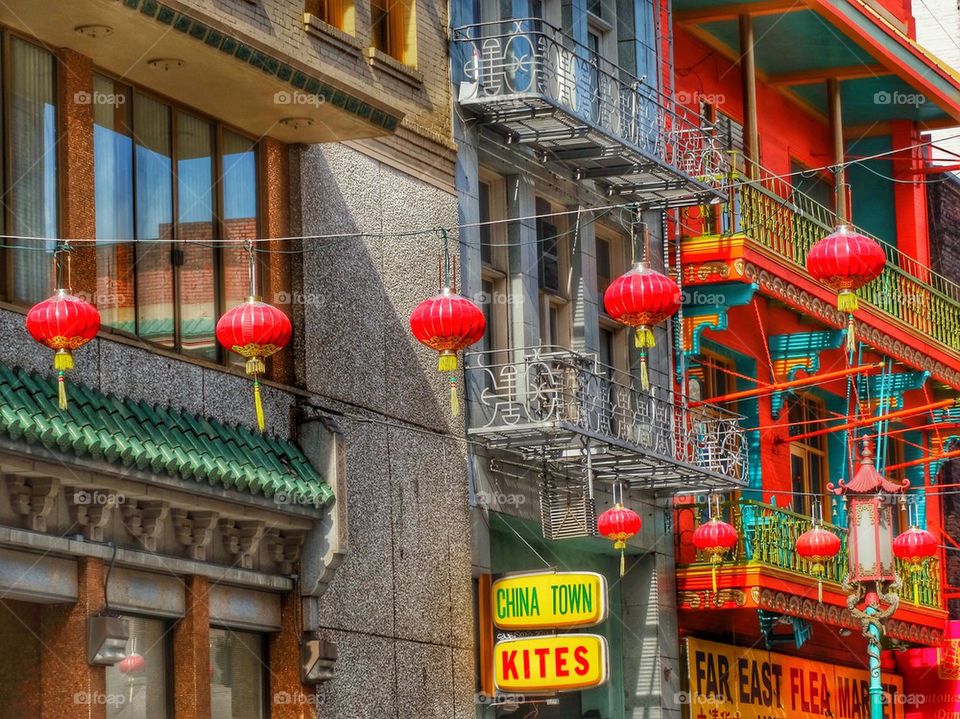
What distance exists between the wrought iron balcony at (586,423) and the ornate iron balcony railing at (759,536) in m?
0.99

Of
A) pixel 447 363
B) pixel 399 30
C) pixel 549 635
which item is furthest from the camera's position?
pixel 399 30

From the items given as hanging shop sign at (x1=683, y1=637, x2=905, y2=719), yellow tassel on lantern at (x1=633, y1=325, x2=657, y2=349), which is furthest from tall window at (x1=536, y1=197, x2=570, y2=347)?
yellow tassel on lantern at (x1=633, y1=325, x2=657, y2=349)

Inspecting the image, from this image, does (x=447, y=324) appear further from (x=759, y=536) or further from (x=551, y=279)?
(x=759, y=536)

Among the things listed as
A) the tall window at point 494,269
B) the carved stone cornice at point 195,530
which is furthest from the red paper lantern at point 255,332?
the tall window at point 494,269

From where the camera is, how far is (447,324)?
23047mm

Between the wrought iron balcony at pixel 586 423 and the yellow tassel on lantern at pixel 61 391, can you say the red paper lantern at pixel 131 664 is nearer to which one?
the yellow tassel on lantern at pixel 61 391

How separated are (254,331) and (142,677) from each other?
3.47m

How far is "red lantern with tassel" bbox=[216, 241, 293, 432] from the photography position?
2125cm

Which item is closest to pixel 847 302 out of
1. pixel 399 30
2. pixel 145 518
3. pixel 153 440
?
pixel 399 30

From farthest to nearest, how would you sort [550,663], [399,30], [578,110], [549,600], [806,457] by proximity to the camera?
[806,457] → [578,110] → [399,30] → [549,600] → [550,663]

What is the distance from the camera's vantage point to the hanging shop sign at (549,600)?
26.4 meters

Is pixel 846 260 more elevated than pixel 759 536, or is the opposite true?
pixel 846 260

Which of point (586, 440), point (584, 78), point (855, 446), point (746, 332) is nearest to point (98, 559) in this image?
point (586, 440)

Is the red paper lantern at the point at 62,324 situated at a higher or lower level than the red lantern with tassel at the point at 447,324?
lower
